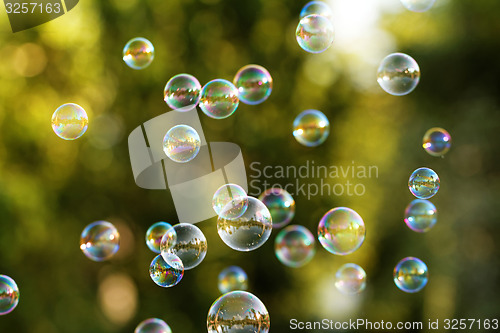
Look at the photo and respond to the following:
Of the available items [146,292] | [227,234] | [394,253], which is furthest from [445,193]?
[227,234]

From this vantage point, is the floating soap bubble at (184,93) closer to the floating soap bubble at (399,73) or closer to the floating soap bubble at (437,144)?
the floating soap bubble at (399,73)

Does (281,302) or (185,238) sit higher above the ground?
(185,238)

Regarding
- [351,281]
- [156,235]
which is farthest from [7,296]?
[351,281]

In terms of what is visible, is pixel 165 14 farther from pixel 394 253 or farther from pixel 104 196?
pixel 394 253

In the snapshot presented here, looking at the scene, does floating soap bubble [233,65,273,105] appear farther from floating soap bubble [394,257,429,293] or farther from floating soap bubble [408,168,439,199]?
floating soap bubble [394,257,429,293]

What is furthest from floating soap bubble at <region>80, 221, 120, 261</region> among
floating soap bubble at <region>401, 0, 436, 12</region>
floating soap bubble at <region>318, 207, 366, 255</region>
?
floating soap bubble at <region>401, 0, 436, 12</region>

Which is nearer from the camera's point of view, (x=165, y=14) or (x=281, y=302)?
(x=281, y=302)

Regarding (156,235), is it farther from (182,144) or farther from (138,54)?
(138,54)
